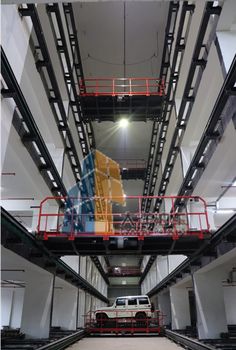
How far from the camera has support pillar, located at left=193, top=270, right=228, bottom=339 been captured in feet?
36.2

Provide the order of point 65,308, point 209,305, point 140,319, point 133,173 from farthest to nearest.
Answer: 1. point 133,173
2. point 140,319
3. point 65,308
4. point 209,305

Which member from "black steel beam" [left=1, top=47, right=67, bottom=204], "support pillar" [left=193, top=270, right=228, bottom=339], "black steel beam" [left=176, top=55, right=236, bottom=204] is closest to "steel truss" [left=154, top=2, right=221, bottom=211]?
"black steel beam" [left=176, top=55, right=236, bottom=204]

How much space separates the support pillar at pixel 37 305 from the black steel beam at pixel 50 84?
5.94m

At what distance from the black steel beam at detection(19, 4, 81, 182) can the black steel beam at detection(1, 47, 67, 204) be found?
236 centimetres

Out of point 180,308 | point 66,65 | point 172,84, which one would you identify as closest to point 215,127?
point 172,84

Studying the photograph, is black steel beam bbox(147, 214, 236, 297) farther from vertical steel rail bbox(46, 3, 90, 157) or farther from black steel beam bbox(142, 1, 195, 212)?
vertical steel rail bbox(46, 3, 90, 157)

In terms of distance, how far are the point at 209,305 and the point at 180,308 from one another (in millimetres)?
6653

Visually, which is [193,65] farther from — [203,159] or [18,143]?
[18,143]

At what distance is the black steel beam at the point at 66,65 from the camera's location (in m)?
11.6

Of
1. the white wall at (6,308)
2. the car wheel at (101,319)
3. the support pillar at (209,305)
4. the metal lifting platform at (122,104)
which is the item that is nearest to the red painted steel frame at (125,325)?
the car wheel at (101,319)

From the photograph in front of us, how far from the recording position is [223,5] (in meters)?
7.91

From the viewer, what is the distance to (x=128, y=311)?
20.9 metres

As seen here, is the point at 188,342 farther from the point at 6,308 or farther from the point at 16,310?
the point at 6,308

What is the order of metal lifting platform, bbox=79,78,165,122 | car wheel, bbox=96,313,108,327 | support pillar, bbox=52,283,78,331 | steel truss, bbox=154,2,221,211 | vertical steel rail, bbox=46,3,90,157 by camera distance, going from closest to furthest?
steel truss, bbox=154,2,221,211 < vertical steel rail, bbox=46,3,90,157 < metal lifting platform, bbox=79,78,165,122 < support pillar, bbox=52,283,78,331 < car wheel, bbox=96,313,108,327
